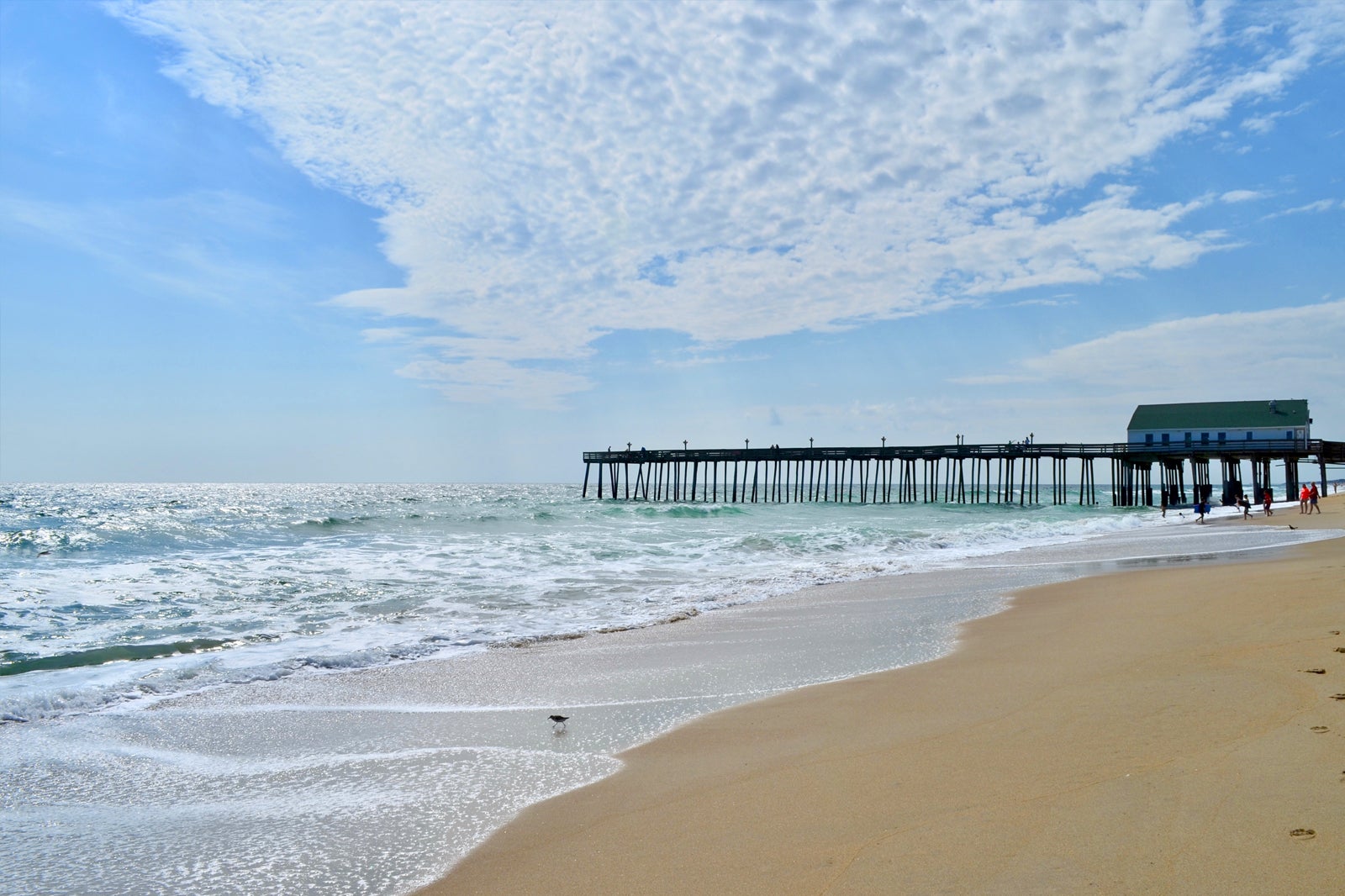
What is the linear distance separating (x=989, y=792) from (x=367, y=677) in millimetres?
5607

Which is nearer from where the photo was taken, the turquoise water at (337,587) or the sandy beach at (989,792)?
the sandy beach at (989,792)

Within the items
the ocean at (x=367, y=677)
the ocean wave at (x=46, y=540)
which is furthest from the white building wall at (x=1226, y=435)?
the ocean wave at (x=46, y=540)

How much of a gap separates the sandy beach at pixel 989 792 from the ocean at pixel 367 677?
50cm

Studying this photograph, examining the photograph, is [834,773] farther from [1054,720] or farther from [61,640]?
[61,640]

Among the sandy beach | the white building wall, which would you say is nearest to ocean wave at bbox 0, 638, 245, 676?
the sandy beach

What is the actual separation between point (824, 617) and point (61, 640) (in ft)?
28.4

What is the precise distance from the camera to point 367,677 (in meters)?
7.37

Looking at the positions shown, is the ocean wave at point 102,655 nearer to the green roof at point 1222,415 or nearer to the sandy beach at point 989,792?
the sandy beach at point 989,792

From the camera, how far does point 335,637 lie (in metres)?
9.20

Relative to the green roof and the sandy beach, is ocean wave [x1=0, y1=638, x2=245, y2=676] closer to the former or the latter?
the sandy beach

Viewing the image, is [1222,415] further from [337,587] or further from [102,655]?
[102,655]

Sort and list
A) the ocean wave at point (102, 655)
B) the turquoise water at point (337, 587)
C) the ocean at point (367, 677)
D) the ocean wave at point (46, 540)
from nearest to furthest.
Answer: the ocean at point (367, 677)
the ocean wave at point (102, 655)
the turquoise water at point (337, 587)
the ocean wave at point (46, 540)

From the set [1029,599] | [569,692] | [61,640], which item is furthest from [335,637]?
[1029,599]

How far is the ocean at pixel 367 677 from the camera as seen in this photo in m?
3.80
